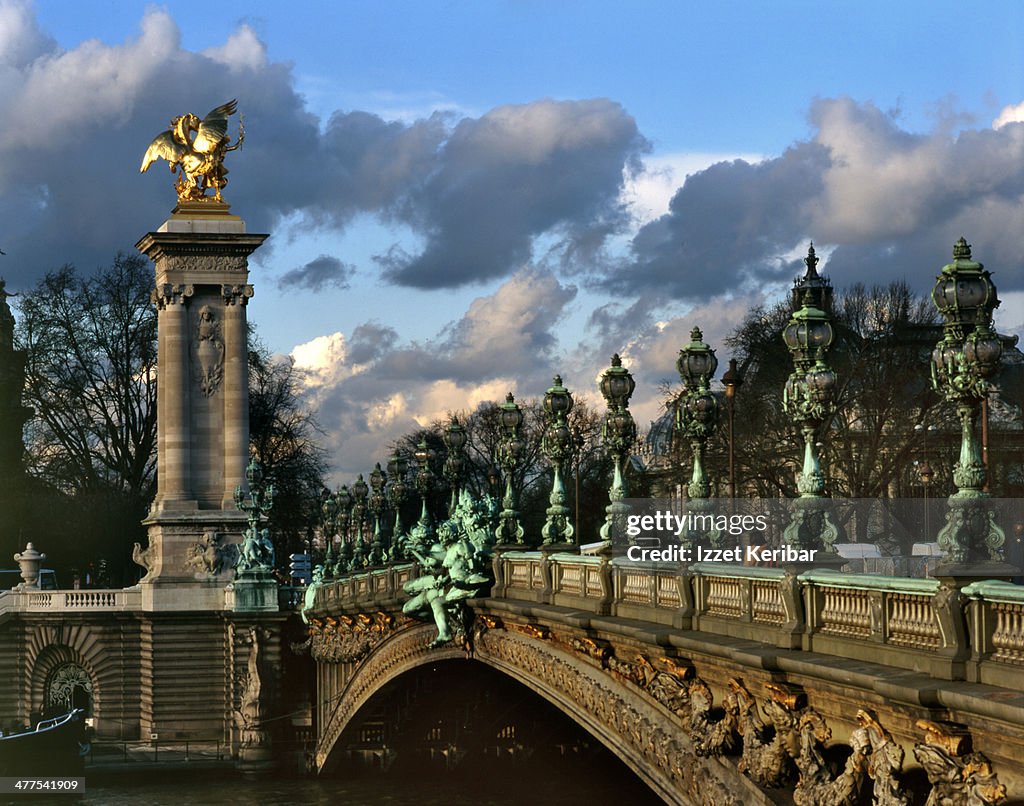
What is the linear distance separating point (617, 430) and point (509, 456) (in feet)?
28.1

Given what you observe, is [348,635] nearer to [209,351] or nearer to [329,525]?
[329,525]

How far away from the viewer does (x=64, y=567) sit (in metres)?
88.4

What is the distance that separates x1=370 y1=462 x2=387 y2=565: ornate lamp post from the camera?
55.9 m

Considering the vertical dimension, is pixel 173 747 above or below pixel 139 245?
below

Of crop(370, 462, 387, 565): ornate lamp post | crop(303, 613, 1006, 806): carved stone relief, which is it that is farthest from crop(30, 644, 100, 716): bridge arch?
crop(303, 613, 1006, 806): carved stone relief

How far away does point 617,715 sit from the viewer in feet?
89.5

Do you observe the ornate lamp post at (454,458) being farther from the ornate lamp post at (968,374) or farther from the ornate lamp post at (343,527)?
the ornate lamp post at (968,374)

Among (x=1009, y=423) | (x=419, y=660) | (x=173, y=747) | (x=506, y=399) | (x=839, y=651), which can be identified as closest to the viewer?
(x=839, y=651)

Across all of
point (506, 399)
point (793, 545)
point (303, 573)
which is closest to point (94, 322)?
point (303, 573)

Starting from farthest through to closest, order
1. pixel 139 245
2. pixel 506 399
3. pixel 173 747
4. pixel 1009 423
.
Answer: pixel 139 245
pixel 173 747
pixel 1009 423
pixel 506 399

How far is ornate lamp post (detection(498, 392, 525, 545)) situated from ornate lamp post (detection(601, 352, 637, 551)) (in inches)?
306

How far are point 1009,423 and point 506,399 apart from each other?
66.9 ft

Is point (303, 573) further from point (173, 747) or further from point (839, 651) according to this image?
point (839, 651)

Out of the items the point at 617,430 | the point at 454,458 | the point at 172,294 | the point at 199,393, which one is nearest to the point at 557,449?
the point at 617,430
